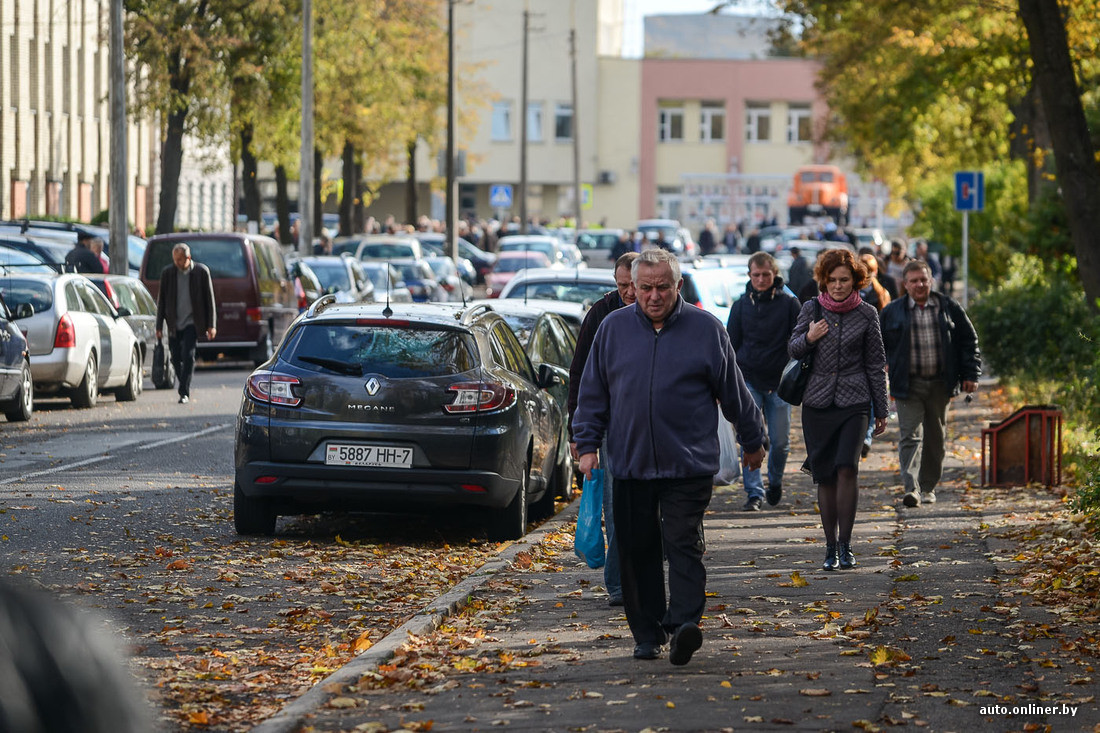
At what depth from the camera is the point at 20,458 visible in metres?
15.5

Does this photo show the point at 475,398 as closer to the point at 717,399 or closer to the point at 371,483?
the point at 371,483

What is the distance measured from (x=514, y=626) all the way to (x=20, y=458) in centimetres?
811

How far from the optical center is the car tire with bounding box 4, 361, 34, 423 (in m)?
18.2

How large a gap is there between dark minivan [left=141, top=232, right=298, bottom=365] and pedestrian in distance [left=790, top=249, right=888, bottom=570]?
15.8 metres

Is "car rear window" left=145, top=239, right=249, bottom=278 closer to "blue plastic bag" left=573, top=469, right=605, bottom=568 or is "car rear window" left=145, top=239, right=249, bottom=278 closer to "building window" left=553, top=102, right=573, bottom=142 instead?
"blue plastic bag" left=573, top=469, right=605, bottom=568

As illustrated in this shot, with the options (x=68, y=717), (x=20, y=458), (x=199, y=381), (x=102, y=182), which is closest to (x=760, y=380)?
(x=20, y=458)

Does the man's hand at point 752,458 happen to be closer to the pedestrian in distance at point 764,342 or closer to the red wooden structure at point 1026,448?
the pedestrian in distance at point 764,342

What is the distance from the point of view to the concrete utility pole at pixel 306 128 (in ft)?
124

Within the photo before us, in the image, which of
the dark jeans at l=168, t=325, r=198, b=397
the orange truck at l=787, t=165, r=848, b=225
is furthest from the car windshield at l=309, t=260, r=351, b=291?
the orange truck at l=787, t=165, r=848, b=225

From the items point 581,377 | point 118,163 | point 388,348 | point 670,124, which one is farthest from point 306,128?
point 670,124

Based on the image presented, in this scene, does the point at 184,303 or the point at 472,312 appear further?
the point at 184,303

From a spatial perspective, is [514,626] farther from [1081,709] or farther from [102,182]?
[102,182]

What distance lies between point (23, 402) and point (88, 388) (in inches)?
71.9

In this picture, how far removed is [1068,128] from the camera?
17.6m
